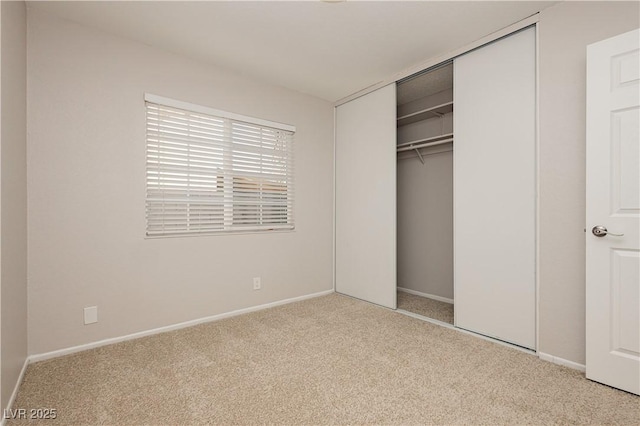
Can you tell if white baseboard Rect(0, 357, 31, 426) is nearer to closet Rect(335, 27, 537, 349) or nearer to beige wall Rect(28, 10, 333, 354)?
beige wall Rect(28, 10, 333, 354)

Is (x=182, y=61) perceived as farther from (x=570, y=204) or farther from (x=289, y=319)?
(x=570, y=204)

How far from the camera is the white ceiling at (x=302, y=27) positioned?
2.15m

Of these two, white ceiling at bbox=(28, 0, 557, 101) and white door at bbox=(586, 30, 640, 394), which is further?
white ceiling at bbox=(28, 0, 557, 101)

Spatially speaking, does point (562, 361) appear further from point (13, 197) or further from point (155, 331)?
point (13, 197)

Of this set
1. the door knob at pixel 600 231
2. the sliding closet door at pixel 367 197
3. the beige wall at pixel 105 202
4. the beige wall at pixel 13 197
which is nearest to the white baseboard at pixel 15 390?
the beige wall at pixel 13 197

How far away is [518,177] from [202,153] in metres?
2.71

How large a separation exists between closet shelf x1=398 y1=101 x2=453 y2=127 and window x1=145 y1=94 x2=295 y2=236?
146 cm

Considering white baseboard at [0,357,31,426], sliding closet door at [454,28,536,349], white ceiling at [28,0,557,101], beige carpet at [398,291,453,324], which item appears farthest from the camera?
beige carpet at [398,291,453,324]

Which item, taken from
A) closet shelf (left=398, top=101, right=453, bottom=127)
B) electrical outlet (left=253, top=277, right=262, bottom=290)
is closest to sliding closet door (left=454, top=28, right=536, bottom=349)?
closet shelf (left=398, top=101, right=453, bottom=127)

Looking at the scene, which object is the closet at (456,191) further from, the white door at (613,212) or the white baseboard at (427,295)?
the white door at (613,212)

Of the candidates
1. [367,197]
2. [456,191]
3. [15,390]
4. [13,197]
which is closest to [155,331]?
[15,390]

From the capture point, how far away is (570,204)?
2.07 metres

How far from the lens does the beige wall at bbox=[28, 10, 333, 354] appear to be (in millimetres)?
2184

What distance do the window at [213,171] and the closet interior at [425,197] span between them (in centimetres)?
157
